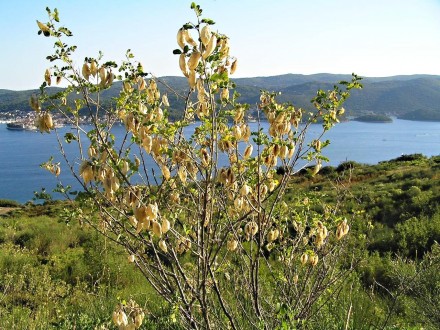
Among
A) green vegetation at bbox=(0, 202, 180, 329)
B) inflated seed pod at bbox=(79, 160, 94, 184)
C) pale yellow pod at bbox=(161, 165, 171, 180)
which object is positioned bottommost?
green vegetation at bbox=(0, 202, 180, 329)

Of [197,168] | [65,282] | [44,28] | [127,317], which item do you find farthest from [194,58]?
[65,282]

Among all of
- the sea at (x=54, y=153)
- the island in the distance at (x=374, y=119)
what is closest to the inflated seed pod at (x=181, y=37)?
the sea at (x=54, y=153)

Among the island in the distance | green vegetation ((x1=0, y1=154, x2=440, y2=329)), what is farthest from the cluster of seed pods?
the island in the distance

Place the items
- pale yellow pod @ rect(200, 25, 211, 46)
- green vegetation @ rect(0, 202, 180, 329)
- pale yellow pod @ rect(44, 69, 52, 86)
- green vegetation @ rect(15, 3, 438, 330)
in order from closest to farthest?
1. pale yellow pod @ rect(200, 25, 211, 46)
2. green vegetation @ rect(15, 3, 438, 330)
3. pale yellow pod @ rect(44, 69, 52, 86)
4. green vegetation @ rect(0, 202, 180, 329)

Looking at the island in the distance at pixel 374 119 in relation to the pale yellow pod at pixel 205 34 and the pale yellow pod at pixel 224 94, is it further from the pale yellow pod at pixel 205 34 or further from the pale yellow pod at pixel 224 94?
the pale yellow pod at pixel 205 34

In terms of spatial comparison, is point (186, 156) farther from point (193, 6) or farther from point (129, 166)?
point (193, 6)

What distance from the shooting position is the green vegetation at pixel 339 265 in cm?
415

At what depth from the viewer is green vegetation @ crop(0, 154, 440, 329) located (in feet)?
13.6

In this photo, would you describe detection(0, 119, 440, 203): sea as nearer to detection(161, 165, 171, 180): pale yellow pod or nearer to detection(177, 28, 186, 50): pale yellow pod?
detection(161, 165, 171, 180): pale yellow pod

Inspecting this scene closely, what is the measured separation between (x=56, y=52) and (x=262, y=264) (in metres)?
5.12

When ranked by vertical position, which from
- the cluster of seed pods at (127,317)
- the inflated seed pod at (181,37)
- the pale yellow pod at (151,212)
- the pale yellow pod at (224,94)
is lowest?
the cluster of seed pods at (127,317)

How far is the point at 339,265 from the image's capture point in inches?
216

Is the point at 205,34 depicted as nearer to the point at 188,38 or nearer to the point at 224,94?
the point at 188,38

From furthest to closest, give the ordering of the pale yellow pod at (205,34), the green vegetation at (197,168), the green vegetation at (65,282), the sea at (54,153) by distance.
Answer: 1. the sea at (54,153)
2. the green vegetation at (65,282)
3. the green vegetation at (197,168)
4. the pale yellow pod at (205,34)
